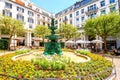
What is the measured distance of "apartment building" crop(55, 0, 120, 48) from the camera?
111 ft

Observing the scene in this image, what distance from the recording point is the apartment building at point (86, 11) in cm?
3391

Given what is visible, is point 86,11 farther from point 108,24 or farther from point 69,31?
point 108,24

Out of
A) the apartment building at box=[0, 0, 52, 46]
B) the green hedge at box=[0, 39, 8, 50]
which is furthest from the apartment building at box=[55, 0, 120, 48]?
the green hedge at box=[0, 39, 8, 50]

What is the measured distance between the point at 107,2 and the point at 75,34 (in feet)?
43.9

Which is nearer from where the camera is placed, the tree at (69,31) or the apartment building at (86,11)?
the apartment building at (86,11)

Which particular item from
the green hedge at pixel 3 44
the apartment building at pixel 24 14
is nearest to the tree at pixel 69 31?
the apartment building at pixel 24 14

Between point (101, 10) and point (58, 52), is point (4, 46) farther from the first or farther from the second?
point (101, 10)

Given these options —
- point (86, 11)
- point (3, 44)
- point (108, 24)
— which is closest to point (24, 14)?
point (3, 44)

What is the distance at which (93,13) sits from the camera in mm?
40188

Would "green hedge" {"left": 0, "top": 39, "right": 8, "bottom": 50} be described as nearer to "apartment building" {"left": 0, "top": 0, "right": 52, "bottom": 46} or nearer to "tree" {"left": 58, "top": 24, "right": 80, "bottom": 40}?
"apartment building" {"left": 0, "top": 0, "right": 52, "bottom": 46}

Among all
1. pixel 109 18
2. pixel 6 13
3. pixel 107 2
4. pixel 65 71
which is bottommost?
pixel 65 71

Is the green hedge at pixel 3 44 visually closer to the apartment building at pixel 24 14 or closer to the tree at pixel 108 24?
the apartment building at pixel 24 14

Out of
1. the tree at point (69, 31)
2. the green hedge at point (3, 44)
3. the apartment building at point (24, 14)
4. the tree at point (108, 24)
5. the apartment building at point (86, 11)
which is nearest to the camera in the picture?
the tree at point (108, 24)

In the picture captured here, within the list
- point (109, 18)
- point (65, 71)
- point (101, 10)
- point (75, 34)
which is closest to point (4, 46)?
point (75, 34)
